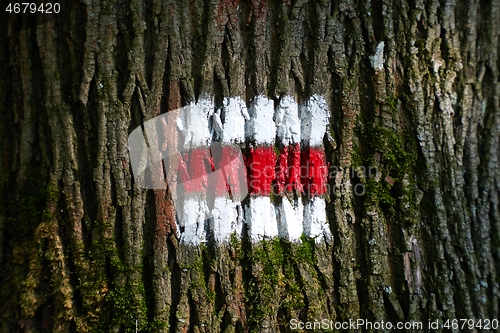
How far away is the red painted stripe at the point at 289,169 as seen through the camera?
176 cm

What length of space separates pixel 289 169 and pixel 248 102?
0.32 meters

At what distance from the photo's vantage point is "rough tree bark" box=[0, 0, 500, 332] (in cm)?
166

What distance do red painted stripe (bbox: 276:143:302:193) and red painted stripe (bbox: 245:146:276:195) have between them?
41 millimetres

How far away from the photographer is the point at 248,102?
173 cm

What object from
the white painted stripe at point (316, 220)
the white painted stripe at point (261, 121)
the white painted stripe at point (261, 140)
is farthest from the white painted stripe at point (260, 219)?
the white painted stripe at point (261, 121)

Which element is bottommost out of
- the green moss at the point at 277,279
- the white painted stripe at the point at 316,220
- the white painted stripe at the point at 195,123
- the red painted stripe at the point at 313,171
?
the green moss at the point at 277,279

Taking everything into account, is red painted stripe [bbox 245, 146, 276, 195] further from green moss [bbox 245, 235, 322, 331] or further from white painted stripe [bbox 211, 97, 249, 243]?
green moss [bbox 245, 235, 322, 331]

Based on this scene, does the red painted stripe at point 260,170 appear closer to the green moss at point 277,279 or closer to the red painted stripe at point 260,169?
the red painted stripe at point 260,169

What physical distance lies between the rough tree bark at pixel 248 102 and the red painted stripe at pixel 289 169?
0.48 feet

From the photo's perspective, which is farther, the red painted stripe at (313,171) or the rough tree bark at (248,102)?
the red painted stripe at (313,171)

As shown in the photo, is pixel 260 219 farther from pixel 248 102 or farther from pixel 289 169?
pixel 248 102

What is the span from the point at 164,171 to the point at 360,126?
2.75 feet

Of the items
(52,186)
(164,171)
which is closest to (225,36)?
(164,171)

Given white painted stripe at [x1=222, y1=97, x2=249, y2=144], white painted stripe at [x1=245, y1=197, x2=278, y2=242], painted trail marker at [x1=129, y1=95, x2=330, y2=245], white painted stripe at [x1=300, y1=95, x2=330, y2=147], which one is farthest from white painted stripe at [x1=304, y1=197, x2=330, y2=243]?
white painted stripe at [x1=222, y1=97, x2=249, y2=144]
